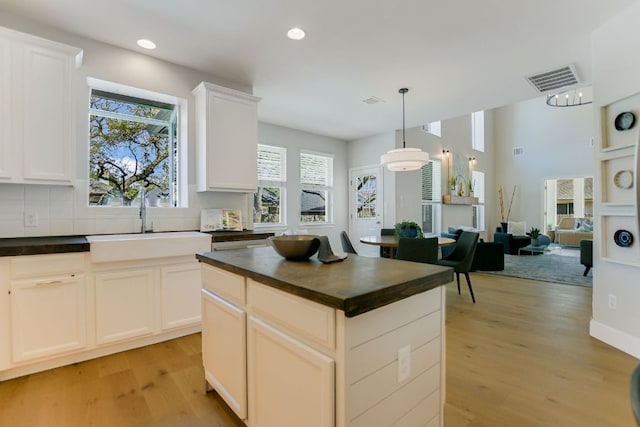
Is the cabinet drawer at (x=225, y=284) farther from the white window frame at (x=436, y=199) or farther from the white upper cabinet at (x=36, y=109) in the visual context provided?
the white window frame at (x=436, y=199)

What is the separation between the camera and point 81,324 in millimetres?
2393

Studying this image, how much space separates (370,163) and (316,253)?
5.01 m

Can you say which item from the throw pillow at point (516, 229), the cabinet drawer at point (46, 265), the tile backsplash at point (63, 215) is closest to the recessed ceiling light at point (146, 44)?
the tile backsplash at point (63, 215)

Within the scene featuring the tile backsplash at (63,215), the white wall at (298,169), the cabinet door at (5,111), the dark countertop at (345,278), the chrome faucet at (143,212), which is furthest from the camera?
the white wall at (298,169)

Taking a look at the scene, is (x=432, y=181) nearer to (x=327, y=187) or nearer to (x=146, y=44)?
(x=327, y=187)

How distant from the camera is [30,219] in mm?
2627


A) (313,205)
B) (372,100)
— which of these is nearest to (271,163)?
(313,205)

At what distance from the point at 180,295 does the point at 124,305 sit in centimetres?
44

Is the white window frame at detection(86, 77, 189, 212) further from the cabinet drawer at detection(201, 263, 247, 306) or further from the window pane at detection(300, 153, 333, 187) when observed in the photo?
the window pane at detection(300, 153, 333, 187)

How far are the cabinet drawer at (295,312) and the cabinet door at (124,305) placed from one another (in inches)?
63.9

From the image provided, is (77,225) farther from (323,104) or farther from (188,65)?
(323,104)

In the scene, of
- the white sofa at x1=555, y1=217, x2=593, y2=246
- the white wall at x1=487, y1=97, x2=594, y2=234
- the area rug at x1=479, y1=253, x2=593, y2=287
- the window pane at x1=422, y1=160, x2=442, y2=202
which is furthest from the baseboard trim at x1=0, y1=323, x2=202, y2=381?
the white wall at x1=487, y1=97, x2=594, y2=234

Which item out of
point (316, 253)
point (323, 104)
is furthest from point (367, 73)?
point (316, 253)

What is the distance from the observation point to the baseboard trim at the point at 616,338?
2.49 meters
